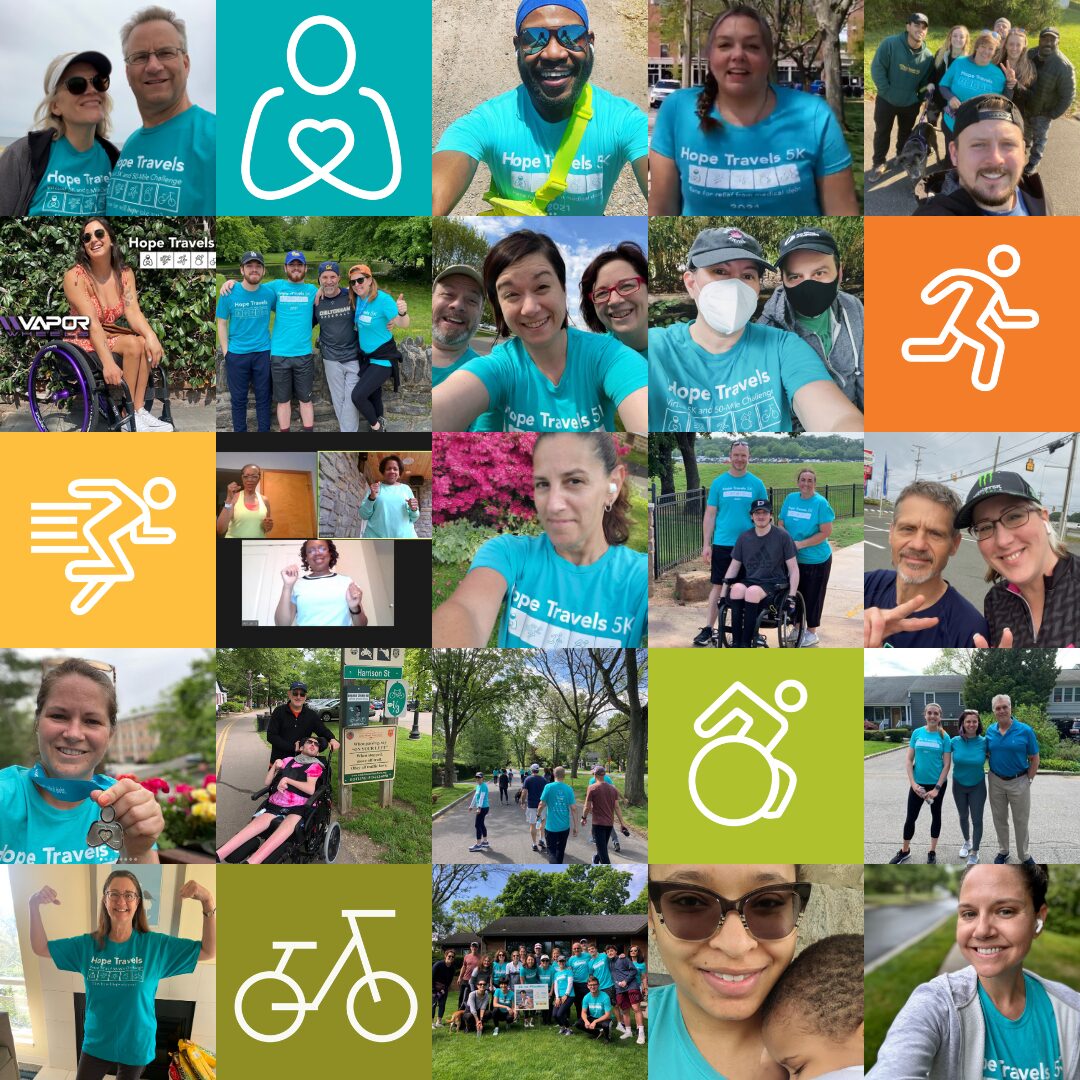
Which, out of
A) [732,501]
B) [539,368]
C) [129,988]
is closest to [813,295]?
[732,501]

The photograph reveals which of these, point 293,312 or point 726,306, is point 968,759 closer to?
point 726,306

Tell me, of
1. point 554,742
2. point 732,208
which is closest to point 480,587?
point 554,742

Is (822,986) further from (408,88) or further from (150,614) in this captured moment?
(408,88)

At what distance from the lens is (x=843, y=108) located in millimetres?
7637

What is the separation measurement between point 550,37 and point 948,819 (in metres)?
5.23

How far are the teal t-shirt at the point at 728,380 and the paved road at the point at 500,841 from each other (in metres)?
2.46

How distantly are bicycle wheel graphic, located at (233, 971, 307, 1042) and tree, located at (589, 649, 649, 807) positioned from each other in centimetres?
225

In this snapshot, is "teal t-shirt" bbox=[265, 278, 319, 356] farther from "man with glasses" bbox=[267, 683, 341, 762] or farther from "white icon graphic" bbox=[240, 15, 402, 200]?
"man with glasses" bbox=[267, 683, 341, 762]

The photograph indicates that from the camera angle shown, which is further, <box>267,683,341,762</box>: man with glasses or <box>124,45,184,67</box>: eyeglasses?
<box>124,45,184,67</box>: eyeglasses

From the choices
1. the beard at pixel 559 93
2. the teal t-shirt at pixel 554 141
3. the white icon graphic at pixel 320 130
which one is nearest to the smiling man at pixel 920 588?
the teal t-shirt at pixel 554 141

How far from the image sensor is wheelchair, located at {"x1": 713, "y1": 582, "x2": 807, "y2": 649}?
24.6 ft

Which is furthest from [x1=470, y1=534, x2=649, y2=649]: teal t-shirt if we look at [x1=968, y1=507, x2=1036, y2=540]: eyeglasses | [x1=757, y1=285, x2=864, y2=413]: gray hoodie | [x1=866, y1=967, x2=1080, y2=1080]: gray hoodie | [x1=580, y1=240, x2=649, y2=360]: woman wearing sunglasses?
[x1=866, y1=967, x2=1080, y2=1080]: gray hoodie

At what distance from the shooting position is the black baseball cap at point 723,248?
24.6 ft

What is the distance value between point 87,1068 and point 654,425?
5119 millimetres
